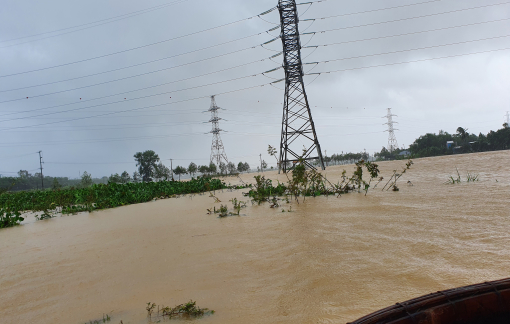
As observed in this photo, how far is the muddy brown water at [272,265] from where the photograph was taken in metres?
2.18

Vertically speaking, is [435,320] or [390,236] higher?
[435,320]

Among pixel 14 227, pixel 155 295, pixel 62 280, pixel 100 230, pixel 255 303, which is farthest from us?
pixel 14 227

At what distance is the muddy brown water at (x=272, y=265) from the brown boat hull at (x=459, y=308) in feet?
2.23

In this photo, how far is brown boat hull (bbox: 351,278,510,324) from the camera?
3.99ft

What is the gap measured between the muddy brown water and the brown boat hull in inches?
26.8

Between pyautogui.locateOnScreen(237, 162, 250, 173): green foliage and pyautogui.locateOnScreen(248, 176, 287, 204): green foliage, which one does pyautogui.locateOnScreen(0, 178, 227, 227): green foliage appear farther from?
pyautogui.locateOnScreen(237, 162, 250, 173): green foliage

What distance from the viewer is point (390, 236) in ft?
11.6

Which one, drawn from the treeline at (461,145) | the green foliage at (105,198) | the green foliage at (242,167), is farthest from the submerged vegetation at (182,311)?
the green foliage at (242,167)

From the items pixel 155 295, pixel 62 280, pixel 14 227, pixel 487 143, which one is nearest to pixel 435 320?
pixel 155 295

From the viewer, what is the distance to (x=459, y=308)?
4.12ft

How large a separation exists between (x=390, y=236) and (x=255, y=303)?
215 cm

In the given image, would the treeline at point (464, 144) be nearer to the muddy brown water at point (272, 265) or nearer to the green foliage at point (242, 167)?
the green foliage at point (242, 167)

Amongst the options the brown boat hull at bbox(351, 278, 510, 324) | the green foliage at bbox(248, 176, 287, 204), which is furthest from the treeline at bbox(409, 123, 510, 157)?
the brown boat hull at bbox(351, 278, 510, 324)

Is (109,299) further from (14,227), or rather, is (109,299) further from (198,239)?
(14,227)
